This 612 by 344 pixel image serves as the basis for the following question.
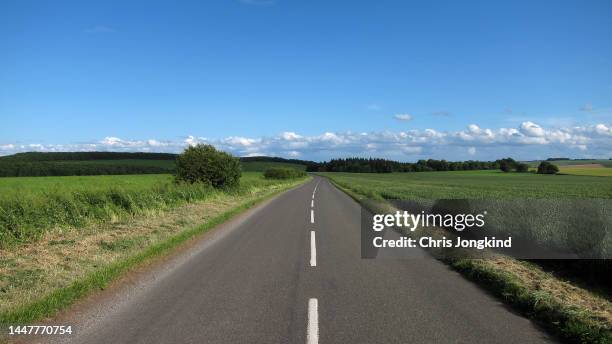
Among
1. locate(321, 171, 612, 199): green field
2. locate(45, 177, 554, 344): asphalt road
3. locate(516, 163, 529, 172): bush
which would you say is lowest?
locate(321, 171, 612, 199): green field

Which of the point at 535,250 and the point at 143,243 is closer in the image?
the point at 535,250

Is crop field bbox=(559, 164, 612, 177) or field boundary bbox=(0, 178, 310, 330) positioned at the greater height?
crop field bbox=(559, 164, 612, 177)

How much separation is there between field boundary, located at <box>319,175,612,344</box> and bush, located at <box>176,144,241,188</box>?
23.8 m

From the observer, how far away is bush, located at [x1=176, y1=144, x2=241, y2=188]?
2980cm

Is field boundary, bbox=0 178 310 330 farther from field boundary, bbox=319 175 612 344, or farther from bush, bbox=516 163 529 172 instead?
bush, bbox=516 163 529 172

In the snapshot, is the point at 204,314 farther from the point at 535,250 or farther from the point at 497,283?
the point at 535,250

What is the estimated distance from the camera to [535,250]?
1012cm

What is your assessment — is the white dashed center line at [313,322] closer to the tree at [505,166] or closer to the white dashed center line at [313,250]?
the white dashed center line at [313,250]

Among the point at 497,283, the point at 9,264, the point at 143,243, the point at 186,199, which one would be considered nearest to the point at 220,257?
the point at 143,243

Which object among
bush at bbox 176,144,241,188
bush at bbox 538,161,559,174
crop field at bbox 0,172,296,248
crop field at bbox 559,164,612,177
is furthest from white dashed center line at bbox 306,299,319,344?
bush at bbox 538,161,559,174

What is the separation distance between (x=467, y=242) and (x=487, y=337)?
6.88 metres

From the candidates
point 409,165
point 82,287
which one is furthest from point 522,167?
point 82,287

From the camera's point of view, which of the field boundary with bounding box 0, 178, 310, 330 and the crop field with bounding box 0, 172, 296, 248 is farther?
the crop field with bounding box 0, 172, 296, 248

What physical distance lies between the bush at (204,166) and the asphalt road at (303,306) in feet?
67.7
